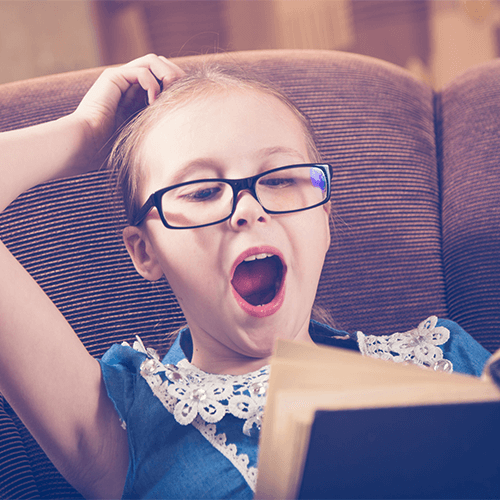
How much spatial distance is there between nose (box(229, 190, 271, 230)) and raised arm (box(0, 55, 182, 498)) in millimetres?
211

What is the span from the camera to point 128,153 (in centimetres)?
69

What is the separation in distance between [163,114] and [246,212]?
0.62 feet

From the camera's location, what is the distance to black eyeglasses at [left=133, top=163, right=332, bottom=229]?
574 millimetres

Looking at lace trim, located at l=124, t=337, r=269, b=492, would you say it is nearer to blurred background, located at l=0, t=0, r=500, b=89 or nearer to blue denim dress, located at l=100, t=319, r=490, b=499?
blue denim dress, located at l=100, t=319, r=490, b=499

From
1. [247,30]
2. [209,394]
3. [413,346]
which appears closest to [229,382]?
[209,394]

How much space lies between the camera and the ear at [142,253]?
666 millimetres

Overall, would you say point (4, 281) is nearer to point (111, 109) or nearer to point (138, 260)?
point (138, 260)

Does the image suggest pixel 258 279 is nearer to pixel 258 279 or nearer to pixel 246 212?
pixel 258 279

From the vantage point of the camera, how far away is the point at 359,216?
2.80ft

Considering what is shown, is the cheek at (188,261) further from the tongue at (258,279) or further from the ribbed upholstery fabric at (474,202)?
the ribbed upholstery fabric at (474,202)

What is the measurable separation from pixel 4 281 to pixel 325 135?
22.5 inches

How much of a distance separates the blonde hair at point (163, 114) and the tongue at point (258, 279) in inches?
6.6

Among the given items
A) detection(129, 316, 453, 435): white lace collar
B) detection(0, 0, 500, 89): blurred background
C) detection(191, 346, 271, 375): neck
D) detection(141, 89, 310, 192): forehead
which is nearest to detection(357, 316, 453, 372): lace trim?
detection(129, 316, 453, 435): white lace collar

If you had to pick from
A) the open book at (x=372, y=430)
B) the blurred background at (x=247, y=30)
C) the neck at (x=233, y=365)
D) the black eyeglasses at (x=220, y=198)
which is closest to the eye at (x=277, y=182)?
the black eyeglasses at (x=220, y=198)
